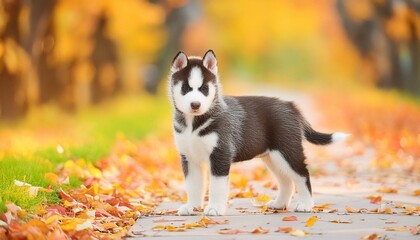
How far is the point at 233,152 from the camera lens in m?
7.66

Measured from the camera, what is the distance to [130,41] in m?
28.1

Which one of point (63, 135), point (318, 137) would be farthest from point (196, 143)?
point (63, 135)

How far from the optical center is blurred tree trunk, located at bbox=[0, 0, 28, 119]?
17.7m

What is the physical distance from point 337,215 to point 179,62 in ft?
6.97

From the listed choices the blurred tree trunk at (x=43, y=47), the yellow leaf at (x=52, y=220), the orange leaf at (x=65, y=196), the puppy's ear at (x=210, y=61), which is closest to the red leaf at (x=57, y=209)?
the orange leaf at (x=65, y=196)

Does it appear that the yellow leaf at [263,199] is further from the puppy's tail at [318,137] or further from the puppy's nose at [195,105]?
the puppy's nose at [195,105]

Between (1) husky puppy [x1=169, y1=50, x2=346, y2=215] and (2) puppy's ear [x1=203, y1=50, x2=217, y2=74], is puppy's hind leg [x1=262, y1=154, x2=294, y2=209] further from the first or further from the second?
(2) puppy's ear [x1=203, y1=50, x2=217, y2=74]

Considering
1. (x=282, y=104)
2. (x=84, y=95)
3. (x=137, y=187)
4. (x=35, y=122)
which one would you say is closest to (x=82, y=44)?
(x=84, y=95)

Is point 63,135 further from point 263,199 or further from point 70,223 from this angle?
point 70,223

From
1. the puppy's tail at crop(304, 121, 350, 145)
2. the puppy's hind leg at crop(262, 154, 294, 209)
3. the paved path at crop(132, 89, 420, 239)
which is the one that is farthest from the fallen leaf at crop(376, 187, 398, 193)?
the puppy's hind leg at crop(262, 154, 294, 209)

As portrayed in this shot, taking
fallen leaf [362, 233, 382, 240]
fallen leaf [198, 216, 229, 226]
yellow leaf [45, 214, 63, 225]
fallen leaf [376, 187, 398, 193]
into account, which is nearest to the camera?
fallen leaf [362, 233, 382, 240]

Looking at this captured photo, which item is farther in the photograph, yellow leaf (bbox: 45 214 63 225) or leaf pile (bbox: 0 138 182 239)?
yellow leaf (bbox: 45 214 63 225)

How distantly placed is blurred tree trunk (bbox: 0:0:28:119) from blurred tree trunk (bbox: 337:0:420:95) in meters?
10.4

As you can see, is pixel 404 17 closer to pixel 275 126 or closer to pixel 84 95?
pixel 84 95
